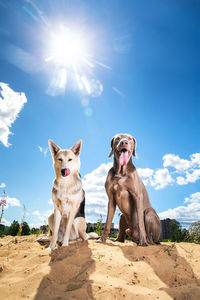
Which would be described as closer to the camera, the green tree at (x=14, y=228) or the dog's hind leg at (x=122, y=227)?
the dog's hind leg at (x=122, y=227)

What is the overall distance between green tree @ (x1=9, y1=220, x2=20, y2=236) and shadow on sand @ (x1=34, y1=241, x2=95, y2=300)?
198 inches

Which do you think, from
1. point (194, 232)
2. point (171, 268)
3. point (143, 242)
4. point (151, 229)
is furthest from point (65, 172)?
point (194, 232)

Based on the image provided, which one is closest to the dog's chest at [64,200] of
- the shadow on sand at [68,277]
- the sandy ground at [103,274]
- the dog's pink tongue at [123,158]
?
the sandy ground at [103,274]

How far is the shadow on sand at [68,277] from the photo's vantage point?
2142 mm

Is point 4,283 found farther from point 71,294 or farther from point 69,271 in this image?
point 71,294

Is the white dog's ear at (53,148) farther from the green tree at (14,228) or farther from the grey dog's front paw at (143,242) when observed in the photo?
the green tree at (14,228)

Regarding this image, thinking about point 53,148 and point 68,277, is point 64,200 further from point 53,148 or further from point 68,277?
point 68,277

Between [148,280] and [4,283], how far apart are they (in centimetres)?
170

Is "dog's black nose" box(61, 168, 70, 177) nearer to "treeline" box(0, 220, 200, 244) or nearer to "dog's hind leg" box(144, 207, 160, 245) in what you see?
"dog's hind leg" box(144, 207, 160, 245)

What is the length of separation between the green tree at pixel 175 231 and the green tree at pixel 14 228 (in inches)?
233

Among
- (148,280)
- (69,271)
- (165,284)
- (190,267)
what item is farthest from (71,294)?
(190,267)

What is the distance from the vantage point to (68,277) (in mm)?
2609

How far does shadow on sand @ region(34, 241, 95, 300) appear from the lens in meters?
2.14

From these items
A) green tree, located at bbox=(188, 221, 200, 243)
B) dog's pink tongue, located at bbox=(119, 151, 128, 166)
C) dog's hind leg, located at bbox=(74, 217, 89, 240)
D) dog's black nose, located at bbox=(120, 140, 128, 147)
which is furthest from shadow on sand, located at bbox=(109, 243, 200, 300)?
green tree, located at bbox=(188, 221, 200, 243)
